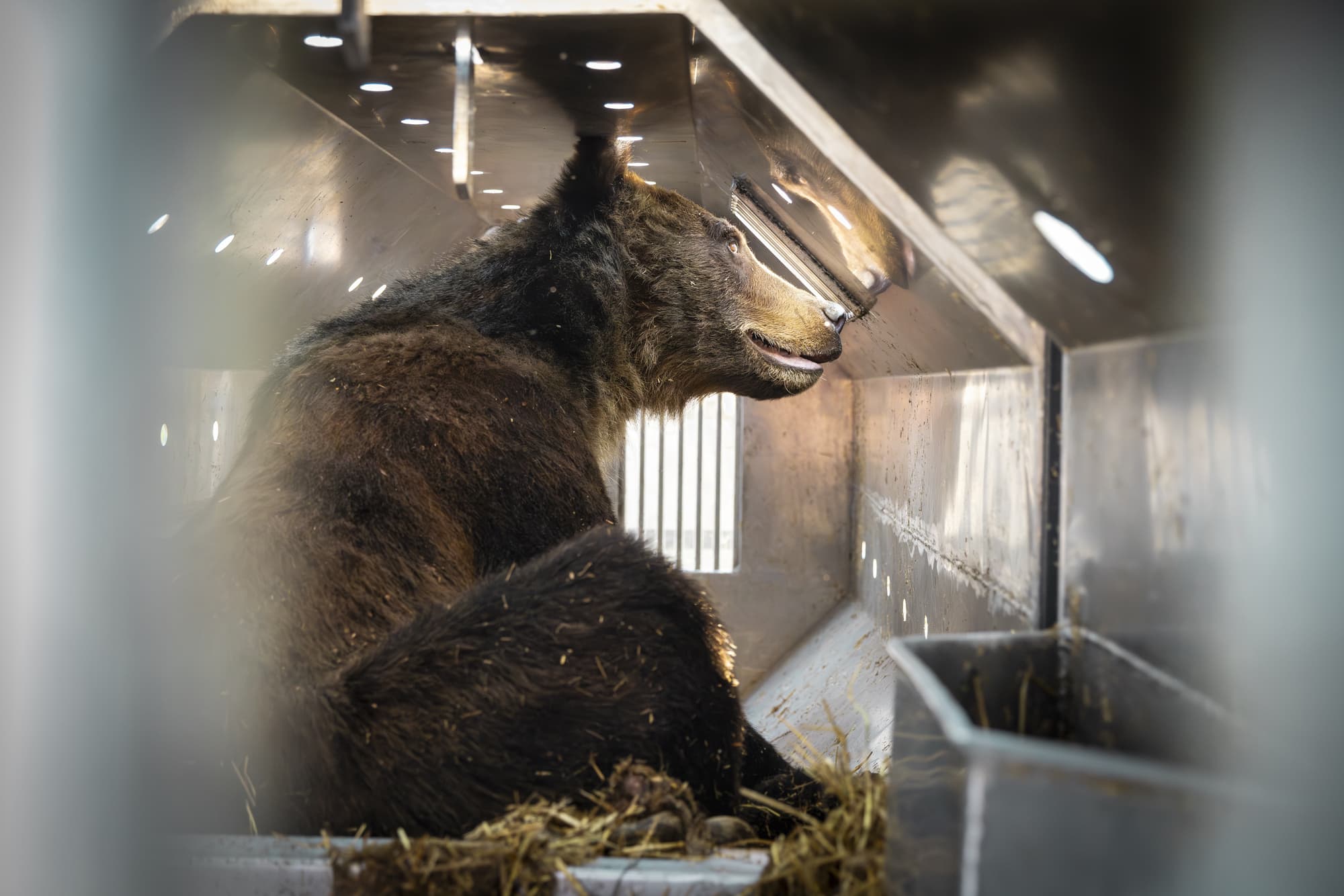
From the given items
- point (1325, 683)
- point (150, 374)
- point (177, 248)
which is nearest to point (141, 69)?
point (150, 374)

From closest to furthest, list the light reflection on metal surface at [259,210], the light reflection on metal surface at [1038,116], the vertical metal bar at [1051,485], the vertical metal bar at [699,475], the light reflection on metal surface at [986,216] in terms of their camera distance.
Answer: the light reflection on metal surface at [1038,116] < the light reflection on metal surface at [986,216] < the vertical metal bar at [1051,485] < the light reflection on metal surface at [259,210] < the vertical metal bar at [699,475]

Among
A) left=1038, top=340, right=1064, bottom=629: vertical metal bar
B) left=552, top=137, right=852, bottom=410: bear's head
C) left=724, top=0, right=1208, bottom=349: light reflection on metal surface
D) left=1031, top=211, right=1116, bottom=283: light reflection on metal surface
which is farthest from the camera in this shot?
left=552, top=137, right=852, bottom=410: bear's head

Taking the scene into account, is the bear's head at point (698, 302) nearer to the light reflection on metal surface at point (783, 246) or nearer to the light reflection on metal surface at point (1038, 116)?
the light reflection on metal surface at point (783, 246)

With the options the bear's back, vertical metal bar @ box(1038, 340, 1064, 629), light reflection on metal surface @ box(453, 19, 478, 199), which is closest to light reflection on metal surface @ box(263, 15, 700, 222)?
light reflection on metal surface @ box(453, 19, 478, 199)

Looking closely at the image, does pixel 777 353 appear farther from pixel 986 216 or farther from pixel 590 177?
pixel 986 216

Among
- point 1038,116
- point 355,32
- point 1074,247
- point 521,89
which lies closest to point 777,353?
point 521,89

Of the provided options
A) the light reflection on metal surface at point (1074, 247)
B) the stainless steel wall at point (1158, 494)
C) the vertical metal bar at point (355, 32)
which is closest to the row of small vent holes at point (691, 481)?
the vertical metal bar at point (355, 32)

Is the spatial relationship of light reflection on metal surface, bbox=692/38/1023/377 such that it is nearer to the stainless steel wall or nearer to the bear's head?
the bear's head

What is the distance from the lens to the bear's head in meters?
3.79

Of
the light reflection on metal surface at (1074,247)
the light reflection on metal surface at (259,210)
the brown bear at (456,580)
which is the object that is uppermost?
the light reflection on metal surface at (259,210)

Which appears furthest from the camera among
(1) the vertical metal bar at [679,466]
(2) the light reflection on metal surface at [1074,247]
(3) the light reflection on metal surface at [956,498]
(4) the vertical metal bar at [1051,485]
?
(1) the vertical metal bar at [679,466]

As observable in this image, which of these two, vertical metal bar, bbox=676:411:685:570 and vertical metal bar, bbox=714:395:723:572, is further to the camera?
vertical metal bar, bbox=676:411:685:570

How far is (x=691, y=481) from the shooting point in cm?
693

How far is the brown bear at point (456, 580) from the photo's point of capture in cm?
219
